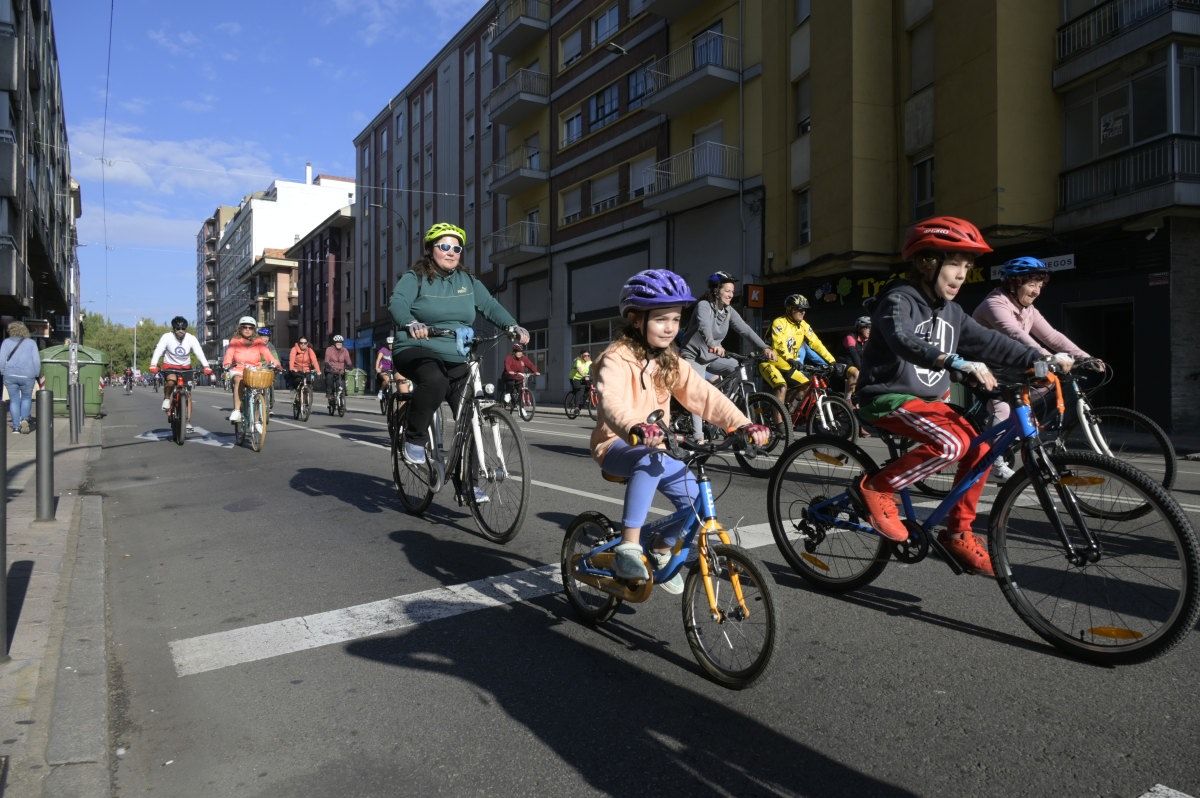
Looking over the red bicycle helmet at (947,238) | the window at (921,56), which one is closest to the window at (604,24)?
the window at (921,56)

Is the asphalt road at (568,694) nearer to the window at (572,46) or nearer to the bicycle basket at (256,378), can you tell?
the bicycle basket at (256,378)

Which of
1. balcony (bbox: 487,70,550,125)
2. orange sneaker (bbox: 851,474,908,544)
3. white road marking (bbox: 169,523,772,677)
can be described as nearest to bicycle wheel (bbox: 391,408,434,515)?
white road marking (bbox: 169,523,772,677)

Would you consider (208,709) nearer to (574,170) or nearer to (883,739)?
(883,739)

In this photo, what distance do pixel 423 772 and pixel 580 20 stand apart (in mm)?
32189

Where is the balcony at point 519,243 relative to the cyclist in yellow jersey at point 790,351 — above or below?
above

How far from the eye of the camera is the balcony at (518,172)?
32.7 m

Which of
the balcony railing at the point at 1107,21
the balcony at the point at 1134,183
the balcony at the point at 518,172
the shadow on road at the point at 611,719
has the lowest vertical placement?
the shadow on road at the point at 611,719

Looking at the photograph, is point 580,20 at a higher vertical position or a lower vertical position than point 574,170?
higher

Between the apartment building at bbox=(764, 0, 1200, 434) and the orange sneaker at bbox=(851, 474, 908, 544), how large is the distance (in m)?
13.8

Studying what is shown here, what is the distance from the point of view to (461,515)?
6.21 metres

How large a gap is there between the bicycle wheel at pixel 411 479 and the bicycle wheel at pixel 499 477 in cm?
60

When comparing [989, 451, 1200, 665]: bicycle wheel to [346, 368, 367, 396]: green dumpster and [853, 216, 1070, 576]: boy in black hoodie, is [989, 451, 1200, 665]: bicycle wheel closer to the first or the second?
[853, 216, 1070, 576]: boy in black hoodie

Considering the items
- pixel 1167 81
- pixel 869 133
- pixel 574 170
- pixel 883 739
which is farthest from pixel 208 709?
pixel 574 170

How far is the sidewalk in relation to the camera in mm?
2348
